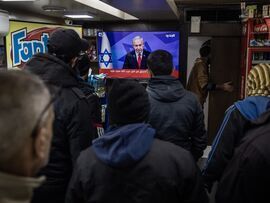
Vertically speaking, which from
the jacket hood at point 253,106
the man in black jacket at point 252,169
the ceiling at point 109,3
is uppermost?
the ceiling at point 109,3

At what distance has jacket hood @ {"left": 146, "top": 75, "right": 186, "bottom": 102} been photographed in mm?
2184

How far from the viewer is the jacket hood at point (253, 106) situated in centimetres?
172

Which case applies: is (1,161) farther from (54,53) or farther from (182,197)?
(54,53)

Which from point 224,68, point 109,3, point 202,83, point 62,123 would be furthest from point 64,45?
point 224,68

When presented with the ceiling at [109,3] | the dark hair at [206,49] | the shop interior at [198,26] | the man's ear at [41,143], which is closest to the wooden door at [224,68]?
the shop interior at [198,26]

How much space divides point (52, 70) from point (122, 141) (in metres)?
0.64

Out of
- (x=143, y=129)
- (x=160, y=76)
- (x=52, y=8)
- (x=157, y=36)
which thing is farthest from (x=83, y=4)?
(x=143, y=129)

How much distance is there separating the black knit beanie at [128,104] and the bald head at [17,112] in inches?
22.6

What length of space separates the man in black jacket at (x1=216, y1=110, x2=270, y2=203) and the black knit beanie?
1.46ft

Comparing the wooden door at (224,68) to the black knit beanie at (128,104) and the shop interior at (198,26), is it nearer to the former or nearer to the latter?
the shop interior at (198,26)

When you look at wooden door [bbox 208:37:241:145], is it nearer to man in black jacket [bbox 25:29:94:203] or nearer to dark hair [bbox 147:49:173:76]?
dark hair [bbox 147:49:173:76]

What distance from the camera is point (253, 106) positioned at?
1763 mm

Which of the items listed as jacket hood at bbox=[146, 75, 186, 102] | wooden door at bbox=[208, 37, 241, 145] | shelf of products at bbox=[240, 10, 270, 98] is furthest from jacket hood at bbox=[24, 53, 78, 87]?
wooden door at bbox=[208, 37, 241, 145]

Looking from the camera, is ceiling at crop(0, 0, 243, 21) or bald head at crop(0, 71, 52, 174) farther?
ceiling at crop(0, 0, 243, 21)
